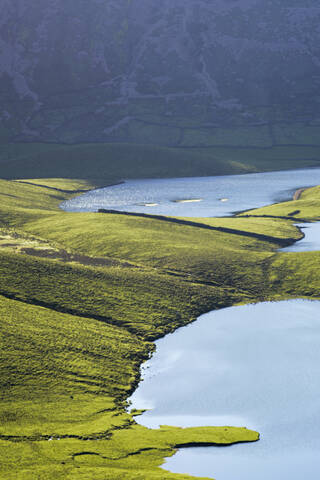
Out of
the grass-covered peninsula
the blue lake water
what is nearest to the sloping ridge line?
the grass-covered peninsula

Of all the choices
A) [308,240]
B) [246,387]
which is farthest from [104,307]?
[308,240]

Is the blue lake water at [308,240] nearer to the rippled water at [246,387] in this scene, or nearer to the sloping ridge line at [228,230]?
the sloping ridge line at [228,230]

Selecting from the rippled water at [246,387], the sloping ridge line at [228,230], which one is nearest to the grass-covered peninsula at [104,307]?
the sloping ridge line at [228,230]

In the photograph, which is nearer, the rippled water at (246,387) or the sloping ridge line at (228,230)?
the rippled water at (246,387)

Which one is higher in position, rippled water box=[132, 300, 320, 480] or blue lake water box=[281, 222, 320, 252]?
blue lake water box=[281, 222, 320, 252]

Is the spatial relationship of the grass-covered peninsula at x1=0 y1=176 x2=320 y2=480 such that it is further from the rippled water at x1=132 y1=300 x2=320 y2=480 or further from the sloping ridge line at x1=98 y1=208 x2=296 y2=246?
the rippled water at x1=132 y1=300 x2=320 y2=480
